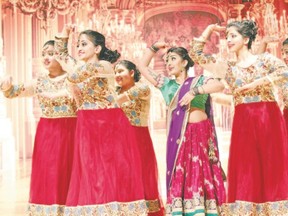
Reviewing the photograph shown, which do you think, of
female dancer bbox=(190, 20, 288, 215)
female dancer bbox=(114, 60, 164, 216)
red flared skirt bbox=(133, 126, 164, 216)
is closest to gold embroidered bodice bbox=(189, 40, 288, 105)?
female dancer bbox=(190, 20, 288, 215)

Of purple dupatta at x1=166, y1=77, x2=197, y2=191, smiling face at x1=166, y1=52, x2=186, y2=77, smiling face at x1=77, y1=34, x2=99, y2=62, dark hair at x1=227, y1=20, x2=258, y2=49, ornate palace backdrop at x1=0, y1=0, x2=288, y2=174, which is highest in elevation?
ornate palace backdrop at x1=0, y1=0, x2=288, y2=174

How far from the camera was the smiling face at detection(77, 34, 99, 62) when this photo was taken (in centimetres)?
332

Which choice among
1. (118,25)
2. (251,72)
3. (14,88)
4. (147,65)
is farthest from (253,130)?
(118,25)

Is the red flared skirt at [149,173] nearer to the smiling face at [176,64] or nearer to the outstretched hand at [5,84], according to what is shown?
the smiling face at [176,64]

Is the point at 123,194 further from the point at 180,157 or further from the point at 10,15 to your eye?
the point at 10,15

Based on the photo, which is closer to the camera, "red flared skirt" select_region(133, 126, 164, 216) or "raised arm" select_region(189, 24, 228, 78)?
"raised arm" select_region(189, 24, 228, 78)

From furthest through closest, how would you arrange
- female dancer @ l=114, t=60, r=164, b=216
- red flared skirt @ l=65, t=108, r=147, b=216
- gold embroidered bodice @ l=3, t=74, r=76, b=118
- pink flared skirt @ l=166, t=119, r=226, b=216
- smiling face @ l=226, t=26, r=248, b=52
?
female dancer @ l=114, t=60, r=164, b=216
gold embroidered bodice @ l=3, t=74, r=76, b=118
pink flared skirt @ l=166, t=119, r=226, b=216
smiling face @ l=226, t=26, r=248, b=52
red flared skirt @ l=65, t=108, r=147, b=216

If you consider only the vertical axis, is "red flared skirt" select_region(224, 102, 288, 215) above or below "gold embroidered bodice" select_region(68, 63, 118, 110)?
below

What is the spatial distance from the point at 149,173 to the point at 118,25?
5.25 meters

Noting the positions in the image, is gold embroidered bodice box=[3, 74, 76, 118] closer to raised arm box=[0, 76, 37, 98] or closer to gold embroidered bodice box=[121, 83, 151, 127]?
raised arm box=[0, 76, 37, 98]

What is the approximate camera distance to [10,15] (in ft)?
29.0

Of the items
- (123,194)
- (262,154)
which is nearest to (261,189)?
(262,154)

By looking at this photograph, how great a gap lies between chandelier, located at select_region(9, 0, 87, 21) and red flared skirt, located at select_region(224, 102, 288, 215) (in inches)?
238

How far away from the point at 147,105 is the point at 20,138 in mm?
5088
